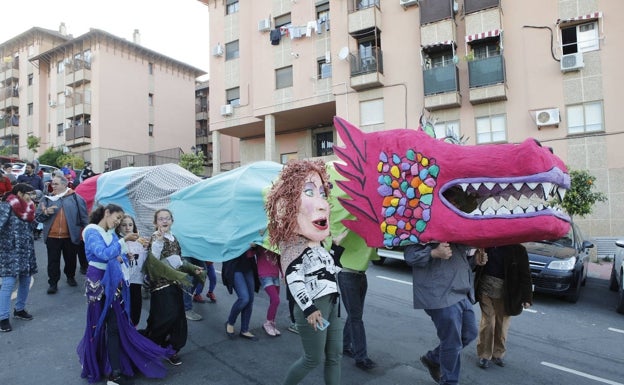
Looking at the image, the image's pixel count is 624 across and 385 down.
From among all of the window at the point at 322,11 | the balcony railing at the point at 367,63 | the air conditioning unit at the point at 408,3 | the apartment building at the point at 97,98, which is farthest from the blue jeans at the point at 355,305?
the apartment building at the point at 97,98

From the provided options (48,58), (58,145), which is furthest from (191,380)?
(48,58)

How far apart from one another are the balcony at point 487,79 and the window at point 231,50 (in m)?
13.3

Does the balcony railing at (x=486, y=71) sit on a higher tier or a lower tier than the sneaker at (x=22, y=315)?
higher

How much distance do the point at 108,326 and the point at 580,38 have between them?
1720 centimetres

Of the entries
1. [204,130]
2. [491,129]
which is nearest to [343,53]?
[491,129]

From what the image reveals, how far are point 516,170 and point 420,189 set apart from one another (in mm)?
685

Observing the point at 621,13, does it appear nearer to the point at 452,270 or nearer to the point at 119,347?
the point at 452,270

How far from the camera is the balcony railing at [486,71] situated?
1541 cm

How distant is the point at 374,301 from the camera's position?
22.3ft

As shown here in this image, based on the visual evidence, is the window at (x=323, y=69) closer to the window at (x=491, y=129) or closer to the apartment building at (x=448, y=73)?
the apartment building at (x=448, y=73)

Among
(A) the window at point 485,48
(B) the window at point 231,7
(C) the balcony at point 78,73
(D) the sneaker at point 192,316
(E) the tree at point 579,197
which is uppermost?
(B) the window at point 231,7

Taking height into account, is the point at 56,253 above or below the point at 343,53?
below

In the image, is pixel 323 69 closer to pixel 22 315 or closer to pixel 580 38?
pixel 580 38

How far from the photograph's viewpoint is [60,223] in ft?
21.7
